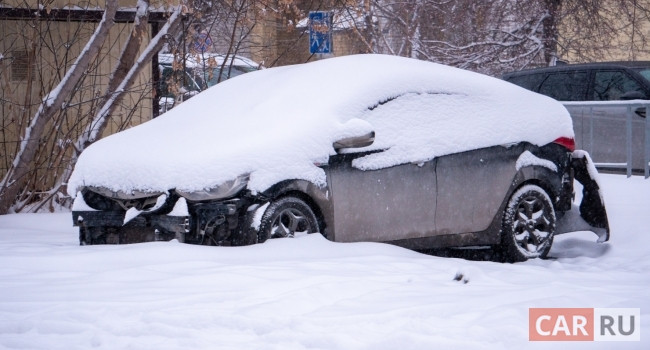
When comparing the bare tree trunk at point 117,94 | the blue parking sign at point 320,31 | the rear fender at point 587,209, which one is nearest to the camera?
the rear fender at point 587,209

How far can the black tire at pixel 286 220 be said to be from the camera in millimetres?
7590

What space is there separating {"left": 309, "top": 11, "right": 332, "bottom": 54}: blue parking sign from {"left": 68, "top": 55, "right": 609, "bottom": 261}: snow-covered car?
506cm

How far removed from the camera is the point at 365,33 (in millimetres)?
25688

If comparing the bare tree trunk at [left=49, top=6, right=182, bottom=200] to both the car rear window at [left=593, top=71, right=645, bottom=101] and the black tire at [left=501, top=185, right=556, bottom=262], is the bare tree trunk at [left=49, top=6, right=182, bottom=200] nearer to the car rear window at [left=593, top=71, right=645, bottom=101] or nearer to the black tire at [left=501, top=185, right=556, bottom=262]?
the black tire at [left=501, top=185, right=556, bottom=262]

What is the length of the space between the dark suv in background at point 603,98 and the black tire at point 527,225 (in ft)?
12.9

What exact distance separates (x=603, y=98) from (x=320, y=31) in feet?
14.2

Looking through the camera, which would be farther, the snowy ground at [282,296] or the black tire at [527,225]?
the black tire at [527,225]

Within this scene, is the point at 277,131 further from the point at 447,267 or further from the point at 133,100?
the point at 133,100

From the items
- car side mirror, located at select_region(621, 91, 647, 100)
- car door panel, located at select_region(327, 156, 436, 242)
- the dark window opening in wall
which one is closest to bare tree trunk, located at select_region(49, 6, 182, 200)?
the dark window opening in wall

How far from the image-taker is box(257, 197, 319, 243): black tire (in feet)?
24.9

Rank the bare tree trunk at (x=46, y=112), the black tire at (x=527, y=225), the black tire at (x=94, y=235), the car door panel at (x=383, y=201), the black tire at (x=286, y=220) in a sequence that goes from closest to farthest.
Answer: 1. the black tire at (x=286, y=220)
2. the car door panel at (x=383, y=201)
3. the black tire at (x=94, y=235)
4. the black tire at (x=527, y=225)
5. the bare tree trunk at (x=46, y=112)

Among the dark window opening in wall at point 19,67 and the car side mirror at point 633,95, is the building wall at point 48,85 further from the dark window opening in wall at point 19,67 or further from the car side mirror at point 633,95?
the car side mirror at point 633,95

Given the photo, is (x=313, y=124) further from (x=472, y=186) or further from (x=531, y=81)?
(x=531, y=81)

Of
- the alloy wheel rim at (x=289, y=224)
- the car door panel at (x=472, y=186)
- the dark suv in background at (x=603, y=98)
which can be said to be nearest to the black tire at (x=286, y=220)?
Result: the alloy wheel rim at (x=289, y=224)
